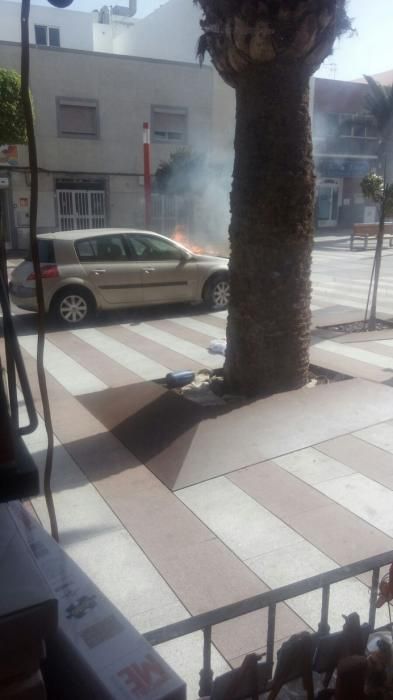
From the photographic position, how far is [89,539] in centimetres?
378

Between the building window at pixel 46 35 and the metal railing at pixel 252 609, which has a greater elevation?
the building window at pixel 46 35

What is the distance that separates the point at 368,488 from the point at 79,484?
2169mm

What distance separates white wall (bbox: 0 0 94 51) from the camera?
31984mm

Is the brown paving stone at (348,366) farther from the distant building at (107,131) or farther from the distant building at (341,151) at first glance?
the distant building at (341,151)

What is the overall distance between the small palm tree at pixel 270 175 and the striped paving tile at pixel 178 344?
5.20ft

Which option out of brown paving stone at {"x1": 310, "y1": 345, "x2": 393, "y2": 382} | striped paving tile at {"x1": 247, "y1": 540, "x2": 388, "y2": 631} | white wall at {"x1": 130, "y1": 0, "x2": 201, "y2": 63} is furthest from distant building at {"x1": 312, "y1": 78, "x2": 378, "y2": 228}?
striped paving tile at {"x1": 247, "y1": 540, "x2": 388, "y2": 631}

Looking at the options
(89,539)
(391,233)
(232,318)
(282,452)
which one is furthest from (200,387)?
(391,233)

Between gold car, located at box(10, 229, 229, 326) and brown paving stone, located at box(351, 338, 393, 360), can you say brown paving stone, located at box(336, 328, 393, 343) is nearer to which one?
brown paving stone, located at box(351, 338, 393, 360)

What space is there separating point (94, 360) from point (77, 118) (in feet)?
60.7

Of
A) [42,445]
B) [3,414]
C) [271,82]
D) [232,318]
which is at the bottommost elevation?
[42,445]

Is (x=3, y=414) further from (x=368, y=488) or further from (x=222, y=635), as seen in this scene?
(x=368, y=488)

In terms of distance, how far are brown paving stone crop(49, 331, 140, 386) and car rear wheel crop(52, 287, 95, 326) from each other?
430 mm

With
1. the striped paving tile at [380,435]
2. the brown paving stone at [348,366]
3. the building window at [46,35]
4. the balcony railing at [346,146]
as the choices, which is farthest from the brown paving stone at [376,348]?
the building window at [46,35]

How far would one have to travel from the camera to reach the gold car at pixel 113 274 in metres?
9.84
